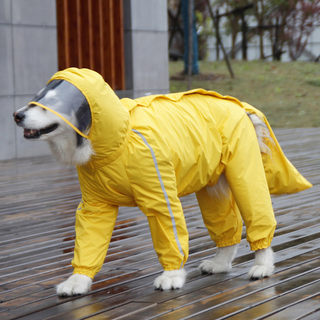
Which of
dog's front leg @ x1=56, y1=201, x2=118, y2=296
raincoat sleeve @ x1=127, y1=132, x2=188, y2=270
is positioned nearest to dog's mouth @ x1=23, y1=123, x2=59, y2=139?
raincoat sleeve @ x1=127, y1=132, x2=188, y2=270

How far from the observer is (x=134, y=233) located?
525cm

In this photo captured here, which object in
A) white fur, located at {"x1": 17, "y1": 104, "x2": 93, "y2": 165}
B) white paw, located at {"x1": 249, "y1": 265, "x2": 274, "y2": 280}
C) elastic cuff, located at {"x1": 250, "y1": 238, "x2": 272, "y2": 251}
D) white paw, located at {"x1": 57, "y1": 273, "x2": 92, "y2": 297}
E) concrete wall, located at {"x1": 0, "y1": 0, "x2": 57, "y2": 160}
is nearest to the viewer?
white fur, located at {"x1": 17, "y1": 104, "x2": 93, "y2": 165}

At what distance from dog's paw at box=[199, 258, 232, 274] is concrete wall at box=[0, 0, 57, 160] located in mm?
6456

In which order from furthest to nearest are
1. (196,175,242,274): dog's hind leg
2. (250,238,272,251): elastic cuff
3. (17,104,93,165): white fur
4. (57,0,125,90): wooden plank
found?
1. (57,0,125,90): wooden plank
2. (196,175,242,274): dog's hind leg
3. (250,238,272,251): elastic cuff
4. (17,104,93,165): white fur

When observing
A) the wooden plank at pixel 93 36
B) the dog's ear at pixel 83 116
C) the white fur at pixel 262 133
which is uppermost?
the wooden plank at pixel 93 36

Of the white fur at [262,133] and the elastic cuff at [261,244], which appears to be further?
the white fur at [262,133]

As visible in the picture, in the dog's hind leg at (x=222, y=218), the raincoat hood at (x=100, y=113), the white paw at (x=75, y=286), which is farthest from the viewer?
the dog's hind leg at (x=222, y=218)

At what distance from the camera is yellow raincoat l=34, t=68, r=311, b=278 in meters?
3.49

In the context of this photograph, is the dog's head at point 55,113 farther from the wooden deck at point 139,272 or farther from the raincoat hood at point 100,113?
the wooden deck at point 139,272

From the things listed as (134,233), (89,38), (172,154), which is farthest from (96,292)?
(89,38)

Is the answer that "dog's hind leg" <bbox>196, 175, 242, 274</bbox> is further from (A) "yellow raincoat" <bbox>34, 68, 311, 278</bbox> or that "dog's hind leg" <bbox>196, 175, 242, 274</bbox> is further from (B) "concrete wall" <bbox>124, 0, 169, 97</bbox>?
(B) "concrete wall" <bbox>124, 0, 169, 97</bbox>

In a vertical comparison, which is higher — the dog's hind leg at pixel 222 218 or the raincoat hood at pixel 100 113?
the raincoat hood at pixel 100 113

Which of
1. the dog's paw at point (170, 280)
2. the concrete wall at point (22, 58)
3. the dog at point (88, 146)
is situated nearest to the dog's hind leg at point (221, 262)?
the dog at point (88, 146)

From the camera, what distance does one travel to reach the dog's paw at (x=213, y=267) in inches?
158
